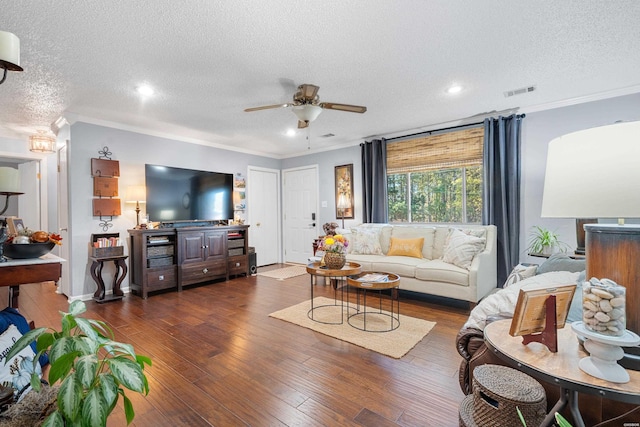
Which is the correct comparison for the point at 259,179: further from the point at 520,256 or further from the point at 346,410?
the point at 346,410

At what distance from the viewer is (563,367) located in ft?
2.89

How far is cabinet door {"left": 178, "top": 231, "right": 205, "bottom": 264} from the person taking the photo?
452 centimetres

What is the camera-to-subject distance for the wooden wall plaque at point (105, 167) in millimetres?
4062

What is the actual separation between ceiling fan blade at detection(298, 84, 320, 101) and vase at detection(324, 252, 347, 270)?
5.33 feet

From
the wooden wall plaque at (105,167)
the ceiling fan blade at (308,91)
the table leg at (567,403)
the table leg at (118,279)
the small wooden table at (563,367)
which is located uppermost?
the ceiling fan blade at (308,91)

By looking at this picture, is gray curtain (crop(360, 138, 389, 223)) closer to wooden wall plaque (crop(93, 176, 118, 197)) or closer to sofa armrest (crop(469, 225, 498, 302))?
sofa armrest (crop(469, 225, 498, 302))

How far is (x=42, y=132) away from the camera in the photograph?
464 cm

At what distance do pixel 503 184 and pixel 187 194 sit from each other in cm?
469

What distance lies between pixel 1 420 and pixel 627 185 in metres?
2.15

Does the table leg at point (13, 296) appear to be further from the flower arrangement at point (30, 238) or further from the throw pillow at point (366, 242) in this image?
the throw pillow at point (366, 242)

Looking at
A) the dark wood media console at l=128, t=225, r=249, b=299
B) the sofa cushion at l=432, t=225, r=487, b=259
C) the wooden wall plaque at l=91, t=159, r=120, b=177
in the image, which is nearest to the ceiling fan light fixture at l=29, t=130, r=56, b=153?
the wooden wall plaque at l=91, t=159, r=120, b=177

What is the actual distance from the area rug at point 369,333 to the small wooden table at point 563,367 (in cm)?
140

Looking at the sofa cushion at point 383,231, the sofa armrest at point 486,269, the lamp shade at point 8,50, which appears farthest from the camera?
the sofa cushion at point 383,231

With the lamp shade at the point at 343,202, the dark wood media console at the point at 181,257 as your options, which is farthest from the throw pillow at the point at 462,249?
the dark wood media console at the point at 181,257
